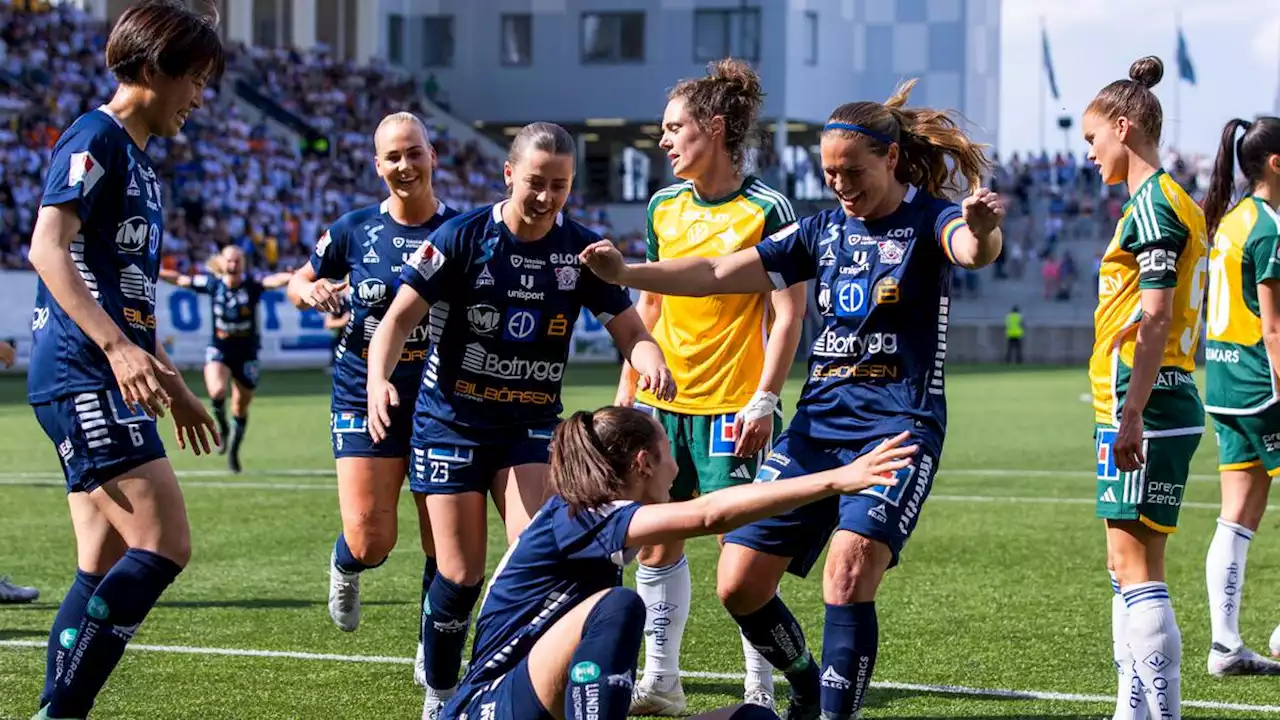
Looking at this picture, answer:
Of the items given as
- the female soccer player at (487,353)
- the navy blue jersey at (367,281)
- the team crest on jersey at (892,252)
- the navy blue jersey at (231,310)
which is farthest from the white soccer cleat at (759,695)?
the navy blue jersey at (231,310)

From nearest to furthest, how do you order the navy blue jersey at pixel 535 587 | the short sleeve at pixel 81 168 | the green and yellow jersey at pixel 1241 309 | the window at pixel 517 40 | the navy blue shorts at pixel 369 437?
the navy blue jersey at pixel 535 587 < the short sleeve at pixel 81 168 < the green and yellow jersey at pixel 1241 309 < the navy blue shorts at pixel 369 437 < the window at pixel 517 40

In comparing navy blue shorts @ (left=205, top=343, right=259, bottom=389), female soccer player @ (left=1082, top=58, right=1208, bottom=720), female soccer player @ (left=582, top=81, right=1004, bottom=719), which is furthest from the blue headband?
navy blue shorts @ (left=205, top=343, right=259, bottom=389)

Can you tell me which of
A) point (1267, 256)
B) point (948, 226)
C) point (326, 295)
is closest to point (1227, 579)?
point (1267, 256)

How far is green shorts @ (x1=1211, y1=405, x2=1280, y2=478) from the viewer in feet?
23.2

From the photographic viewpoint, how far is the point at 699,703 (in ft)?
21.5

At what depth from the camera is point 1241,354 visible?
23.5ft

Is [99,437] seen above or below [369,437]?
above

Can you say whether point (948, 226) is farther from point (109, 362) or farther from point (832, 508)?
point (109, 362)

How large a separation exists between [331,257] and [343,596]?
143 centimetres

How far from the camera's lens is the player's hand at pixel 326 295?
23.5 ft

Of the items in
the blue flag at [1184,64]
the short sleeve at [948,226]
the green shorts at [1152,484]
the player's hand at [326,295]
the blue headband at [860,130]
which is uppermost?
the blue flag at [1184,64]

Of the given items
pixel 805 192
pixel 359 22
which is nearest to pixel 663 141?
pixel 805 192

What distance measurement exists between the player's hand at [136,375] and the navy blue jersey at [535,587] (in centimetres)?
109

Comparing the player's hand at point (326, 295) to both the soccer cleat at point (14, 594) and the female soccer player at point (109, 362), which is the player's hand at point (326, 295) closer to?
the female soccer player at point (109, 362)
